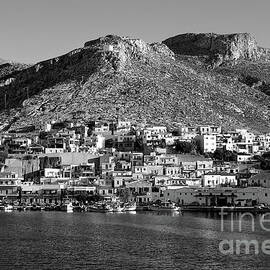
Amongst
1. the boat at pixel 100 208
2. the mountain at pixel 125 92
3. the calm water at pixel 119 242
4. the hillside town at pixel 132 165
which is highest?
the mountain at pixel 125 92

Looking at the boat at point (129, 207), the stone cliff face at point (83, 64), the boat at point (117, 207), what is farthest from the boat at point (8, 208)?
the stone cliff face at point (83, 64)

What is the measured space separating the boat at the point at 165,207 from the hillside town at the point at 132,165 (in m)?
1.22

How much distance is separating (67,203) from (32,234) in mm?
34190

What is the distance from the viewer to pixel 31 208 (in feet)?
371

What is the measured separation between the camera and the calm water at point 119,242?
2398 inches

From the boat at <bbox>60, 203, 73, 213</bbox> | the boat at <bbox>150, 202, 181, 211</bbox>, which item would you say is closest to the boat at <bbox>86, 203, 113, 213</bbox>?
the boat at <bbox>60, 203, 73, 213</bbox>

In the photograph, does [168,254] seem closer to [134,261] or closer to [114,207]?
[134,261]

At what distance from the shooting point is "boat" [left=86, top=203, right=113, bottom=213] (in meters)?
108

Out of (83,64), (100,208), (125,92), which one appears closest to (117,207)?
(100,208)

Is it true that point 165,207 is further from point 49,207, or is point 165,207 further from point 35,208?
point 35,208

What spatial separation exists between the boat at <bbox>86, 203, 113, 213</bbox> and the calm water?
10159 millimetres

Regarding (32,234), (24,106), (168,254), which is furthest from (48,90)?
(168,254)

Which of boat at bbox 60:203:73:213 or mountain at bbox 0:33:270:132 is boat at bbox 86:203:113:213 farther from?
mountain at bbox 0:33:270:132

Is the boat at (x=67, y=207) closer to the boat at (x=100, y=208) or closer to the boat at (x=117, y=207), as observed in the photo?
the boat at (x=100, y=208)
